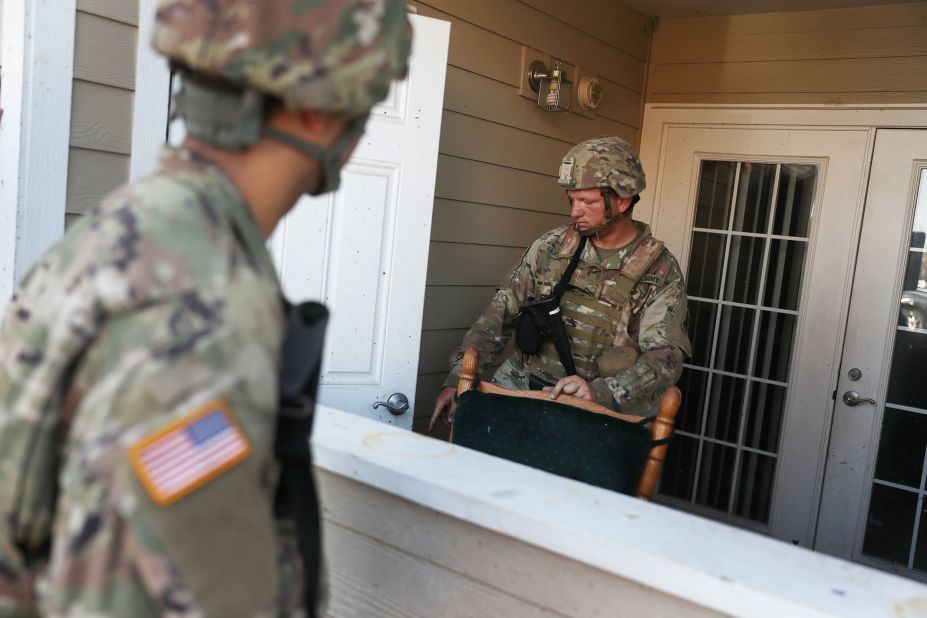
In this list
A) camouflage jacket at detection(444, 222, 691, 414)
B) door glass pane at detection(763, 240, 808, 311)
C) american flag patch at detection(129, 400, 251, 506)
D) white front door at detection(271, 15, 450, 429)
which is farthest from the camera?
door glass pane at detection(763, 240, 808, 311)

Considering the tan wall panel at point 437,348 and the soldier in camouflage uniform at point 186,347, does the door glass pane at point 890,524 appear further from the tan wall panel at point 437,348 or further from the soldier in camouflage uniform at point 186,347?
the soldier in camouflage uniform at point 186,347

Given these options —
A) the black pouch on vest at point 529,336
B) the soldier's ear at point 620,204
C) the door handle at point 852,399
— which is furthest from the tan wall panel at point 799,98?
the black pouch on vest at point 529,336

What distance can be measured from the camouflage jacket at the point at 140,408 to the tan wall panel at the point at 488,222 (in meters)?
2.54

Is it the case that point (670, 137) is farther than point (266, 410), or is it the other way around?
point (670, 137)

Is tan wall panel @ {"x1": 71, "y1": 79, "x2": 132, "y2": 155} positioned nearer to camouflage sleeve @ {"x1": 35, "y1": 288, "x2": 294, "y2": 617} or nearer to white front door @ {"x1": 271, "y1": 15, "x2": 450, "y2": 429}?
white front door @ {"x1": 271, "y1": 15, "x2": 450, "y2": 429}

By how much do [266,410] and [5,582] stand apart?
0.90 feet

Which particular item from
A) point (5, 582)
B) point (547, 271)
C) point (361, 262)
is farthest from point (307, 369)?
point (547, 271)

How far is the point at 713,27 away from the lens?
4.14 m

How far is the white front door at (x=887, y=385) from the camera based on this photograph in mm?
3680

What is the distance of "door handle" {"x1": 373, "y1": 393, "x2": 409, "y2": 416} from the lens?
271 centimetres

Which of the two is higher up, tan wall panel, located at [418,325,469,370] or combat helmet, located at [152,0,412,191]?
combat helmet, located at [152,0,412,191]

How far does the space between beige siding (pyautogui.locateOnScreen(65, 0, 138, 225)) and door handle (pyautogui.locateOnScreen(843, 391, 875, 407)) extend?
3.17 metres

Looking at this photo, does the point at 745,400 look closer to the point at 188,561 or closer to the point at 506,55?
the point at 506,55

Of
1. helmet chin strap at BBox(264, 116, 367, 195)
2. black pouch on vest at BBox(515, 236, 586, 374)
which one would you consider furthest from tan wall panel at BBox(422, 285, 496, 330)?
helmet chin strap at BBox(264, 116, 367, 195)
